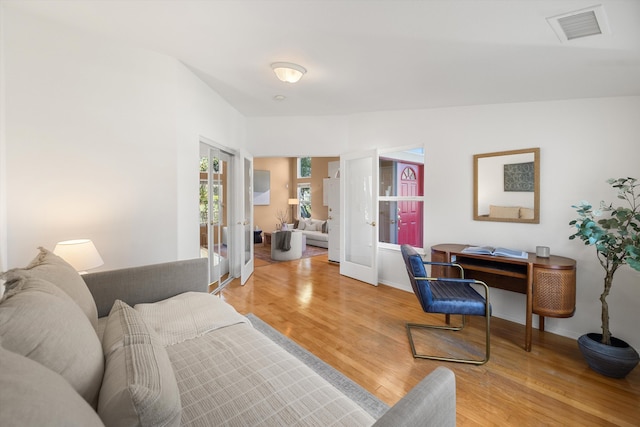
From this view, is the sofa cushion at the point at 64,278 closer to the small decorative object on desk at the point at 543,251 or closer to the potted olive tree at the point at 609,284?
the potted olive tree at the point at 609,284

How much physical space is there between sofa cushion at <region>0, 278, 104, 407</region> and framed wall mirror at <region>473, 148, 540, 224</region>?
11.6ft

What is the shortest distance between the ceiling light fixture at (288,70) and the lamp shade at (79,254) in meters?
2.11

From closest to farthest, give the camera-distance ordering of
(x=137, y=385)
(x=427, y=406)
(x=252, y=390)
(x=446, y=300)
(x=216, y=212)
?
(x=137, y=385), (x=427, y=406), (x=252, y=390), (x=446, y=300), (x=216, y=212)

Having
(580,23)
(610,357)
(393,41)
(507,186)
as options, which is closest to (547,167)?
(507,186)

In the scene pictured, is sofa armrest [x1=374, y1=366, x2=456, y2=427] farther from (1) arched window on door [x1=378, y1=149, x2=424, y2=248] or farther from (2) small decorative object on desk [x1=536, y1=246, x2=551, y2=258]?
(1) arched window on door [x1=378, y1=149, x2=424, y2=248]

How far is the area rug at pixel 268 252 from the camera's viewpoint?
639cm

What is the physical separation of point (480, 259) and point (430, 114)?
1958 millimetres

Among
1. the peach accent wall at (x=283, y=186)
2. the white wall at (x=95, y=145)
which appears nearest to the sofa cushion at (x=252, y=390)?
the white wall at (x=95, y=145)

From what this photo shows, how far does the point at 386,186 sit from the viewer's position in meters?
4.57

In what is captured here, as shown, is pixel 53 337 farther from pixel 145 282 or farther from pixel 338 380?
pixel 338 380

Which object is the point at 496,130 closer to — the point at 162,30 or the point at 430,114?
the point at 430,114

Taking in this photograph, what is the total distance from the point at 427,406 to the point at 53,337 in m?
1.12

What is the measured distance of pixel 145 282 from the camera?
2.08m

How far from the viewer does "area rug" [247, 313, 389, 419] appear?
5.93ft
